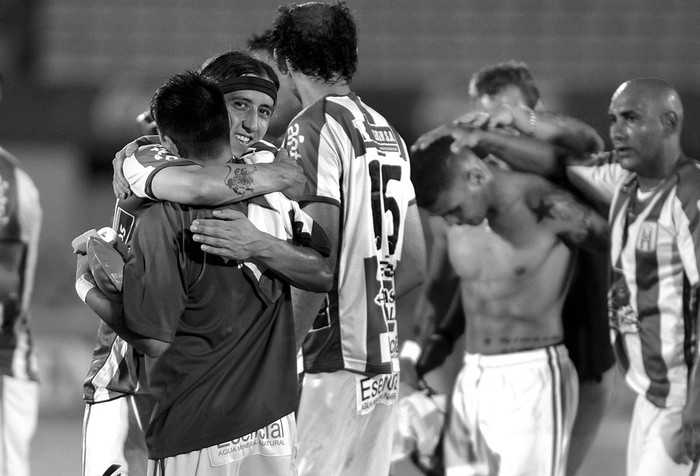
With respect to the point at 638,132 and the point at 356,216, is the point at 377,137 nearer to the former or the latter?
the point at 356,216

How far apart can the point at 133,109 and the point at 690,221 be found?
9.63 metres

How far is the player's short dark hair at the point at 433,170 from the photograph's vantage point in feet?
16.4

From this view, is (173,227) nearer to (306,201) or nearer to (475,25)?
(306,201)

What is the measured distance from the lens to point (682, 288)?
4.34 m

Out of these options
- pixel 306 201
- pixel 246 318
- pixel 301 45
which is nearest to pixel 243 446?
pixel 246 318

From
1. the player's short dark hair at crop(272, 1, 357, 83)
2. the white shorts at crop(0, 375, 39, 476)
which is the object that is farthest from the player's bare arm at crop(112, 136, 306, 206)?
the white shorts at crop(0, 375, 39, 476)

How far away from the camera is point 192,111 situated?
110 inches

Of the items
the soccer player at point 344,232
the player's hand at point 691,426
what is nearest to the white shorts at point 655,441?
the player's hand at point 691,426

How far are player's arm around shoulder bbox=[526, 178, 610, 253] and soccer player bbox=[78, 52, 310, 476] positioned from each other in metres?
1.98

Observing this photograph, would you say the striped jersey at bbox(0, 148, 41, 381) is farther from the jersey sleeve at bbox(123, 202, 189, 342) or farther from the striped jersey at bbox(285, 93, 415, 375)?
the jersey sleeve at bbox(123, 202, 189, 342)

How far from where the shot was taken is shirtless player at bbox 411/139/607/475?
4.82 meters

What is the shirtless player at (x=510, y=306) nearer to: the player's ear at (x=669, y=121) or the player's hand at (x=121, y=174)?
the player's ear at (x=669, y=121)

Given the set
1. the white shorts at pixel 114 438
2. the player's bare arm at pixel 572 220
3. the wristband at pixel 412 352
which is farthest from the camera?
the wristband at pixel 412 352

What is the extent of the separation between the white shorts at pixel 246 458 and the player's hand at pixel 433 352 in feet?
7.51
